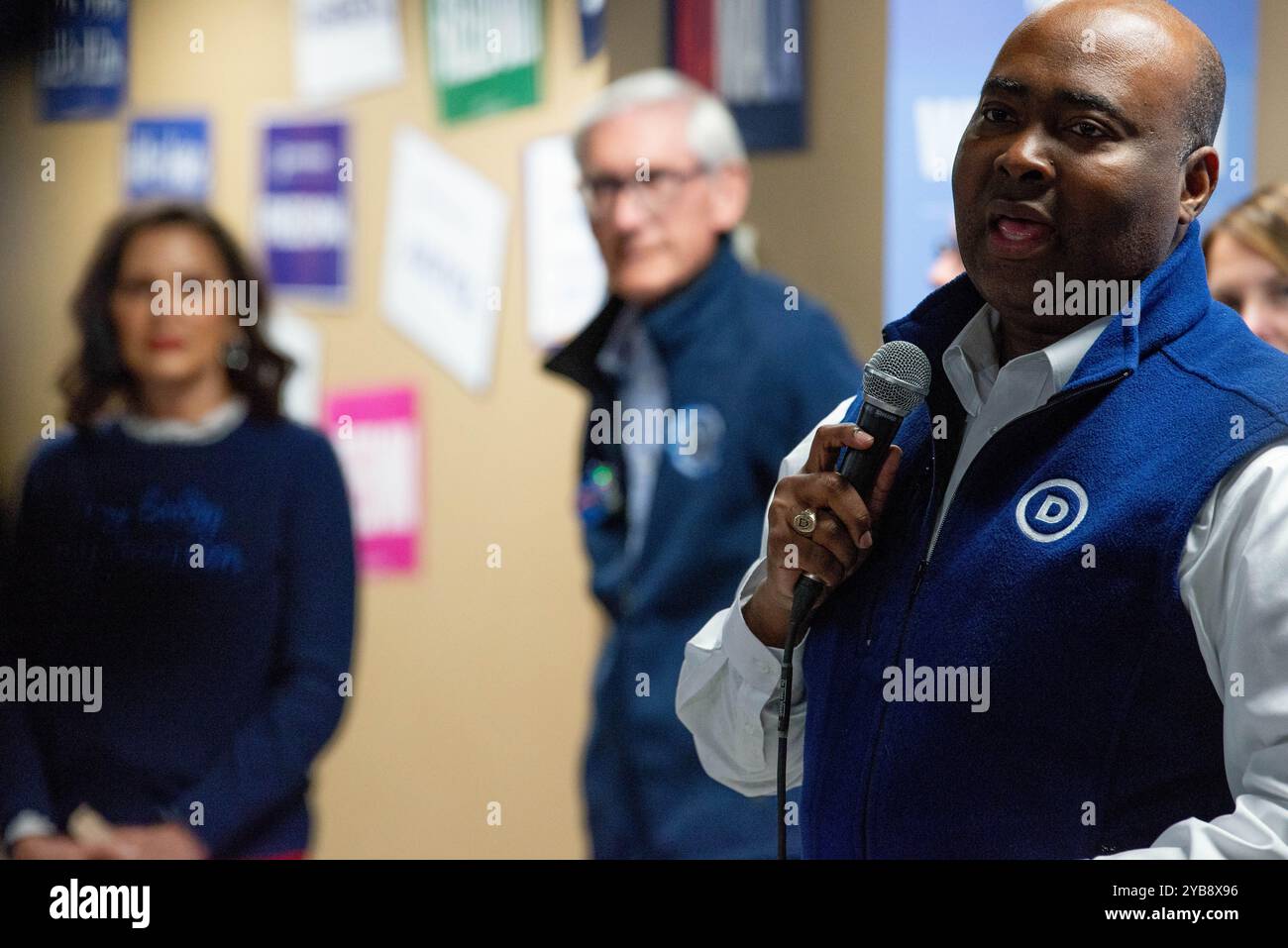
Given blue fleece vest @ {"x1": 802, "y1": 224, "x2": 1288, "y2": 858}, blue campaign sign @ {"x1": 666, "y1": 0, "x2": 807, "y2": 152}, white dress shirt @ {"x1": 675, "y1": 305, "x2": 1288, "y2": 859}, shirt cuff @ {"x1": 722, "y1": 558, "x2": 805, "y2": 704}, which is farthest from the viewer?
blue campaign sign @ {"x1": 666, "y1": 0, "x2": 807, "y2": 152}

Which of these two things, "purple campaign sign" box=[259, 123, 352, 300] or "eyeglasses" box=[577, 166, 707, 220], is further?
A: "purple campaign sign" box=[259, 123, 352, 300]

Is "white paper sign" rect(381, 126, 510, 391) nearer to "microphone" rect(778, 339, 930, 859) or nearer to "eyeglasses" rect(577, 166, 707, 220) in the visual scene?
"eyeglasses" rect(577, 166, 707, 220)

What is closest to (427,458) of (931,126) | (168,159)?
(168,159)

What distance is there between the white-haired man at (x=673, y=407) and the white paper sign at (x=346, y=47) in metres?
0.47

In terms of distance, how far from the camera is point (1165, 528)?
4.10ft

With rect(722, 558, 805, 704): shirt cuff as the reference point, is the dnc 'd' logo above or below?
above

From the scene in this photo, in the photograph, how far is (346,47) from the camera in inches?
122

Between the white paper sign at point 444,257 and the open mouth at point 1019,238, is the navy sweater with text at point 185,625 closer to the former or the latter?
the white paper sign at point 444,257

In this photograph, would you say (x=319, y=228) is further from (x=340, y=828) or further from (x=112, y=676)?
(x=340, y=828)

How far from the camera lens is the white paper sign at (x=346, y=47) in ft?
10.1

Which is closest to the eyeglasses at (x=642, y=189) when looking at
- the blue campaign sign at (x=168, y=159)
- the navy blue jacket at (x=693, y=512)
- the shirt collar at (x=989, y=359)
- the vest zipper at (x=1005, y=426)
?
the navy blue jacket at (x=693, y=512)

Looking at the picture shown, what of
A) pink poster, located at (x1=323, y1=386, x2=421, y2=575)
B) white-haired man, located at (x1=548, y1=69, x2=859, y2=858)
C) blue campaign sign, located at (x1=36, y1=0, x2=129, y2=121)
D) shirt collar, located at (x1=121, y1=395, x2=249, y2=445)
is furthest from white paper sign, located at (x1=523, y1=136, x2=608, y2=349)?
blue campaign sign, located at (x1=36, y1=0, x2=129, y2=121)

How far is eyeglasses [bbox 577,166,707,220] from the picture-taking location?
2967 millimetres

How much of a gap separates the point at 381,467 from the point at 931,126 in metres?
1.34
